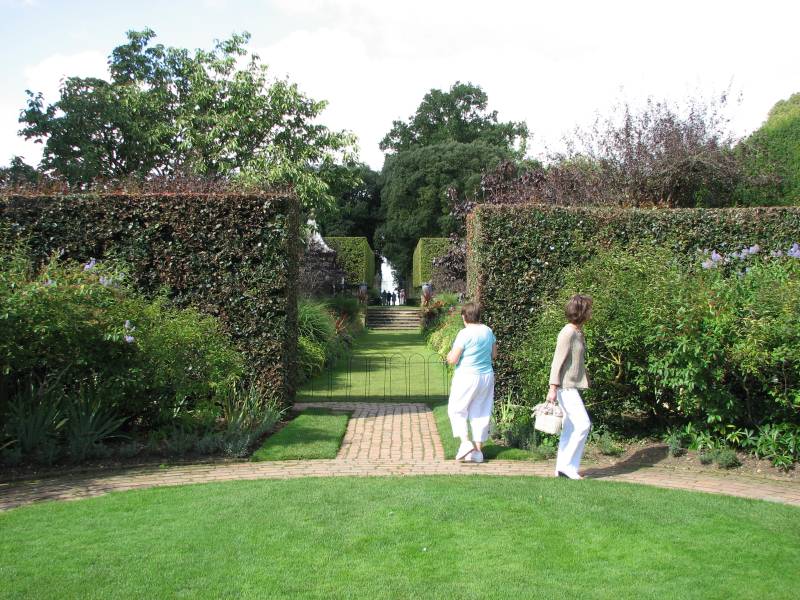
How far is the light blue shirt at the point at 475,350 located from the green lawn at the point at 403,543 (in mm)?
1352

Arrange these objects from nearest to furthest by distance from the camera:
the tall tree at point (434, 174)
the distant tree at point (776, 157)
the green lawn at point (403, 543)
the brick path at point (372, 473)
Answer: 1. the green lawn at point (403, 543)
2. the brick path at point (372, 473)
3. the distant tree at point (776, 157)
4. the tall tree at point (434, 174)

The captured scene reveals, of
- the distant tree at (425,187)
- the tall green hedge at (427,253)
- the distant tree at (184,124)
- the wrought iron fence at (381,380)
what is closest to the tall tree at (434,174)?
the distant tree at (425,187)

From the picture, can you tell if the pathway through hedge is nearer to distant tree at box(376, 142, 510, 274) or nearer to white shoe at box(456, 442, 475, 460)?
white shoe at box(456, 442, 475, 460)

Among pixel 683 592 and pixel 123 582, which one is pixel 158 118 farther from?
pixel 683 592

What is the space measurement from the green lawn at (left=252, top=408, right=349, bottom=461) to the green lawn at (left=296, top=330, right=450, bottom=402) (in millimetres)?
2203

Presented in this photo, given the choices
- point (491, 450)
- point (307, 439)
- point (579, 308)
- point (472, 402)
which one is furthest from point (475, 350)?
point (307, 439)

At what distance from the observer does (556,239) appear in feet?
29.6

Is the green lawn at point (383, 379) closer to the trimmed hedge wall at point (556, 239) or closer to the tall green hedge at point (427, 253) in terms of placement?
the trimmed hedge wall at point (556, 239)

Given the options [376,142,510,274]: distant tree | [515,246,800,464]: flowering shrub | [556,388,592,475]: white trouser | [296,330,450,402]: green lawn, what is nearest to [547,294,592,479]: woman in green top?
[556,388,592,475]: white trouser

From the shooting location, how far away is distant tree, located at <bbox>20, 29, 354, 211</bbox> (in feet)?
60.2

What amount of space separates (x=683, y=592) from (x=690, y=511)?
1518 millimetres

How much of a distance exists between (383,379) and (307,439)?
19.1ft

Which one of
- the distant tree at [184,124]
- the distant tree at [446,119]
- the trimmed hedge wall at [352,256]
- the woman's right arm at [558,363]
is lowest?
the woman's right arm at [558,363]

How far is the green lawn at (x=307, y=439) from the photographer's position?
7.32m
